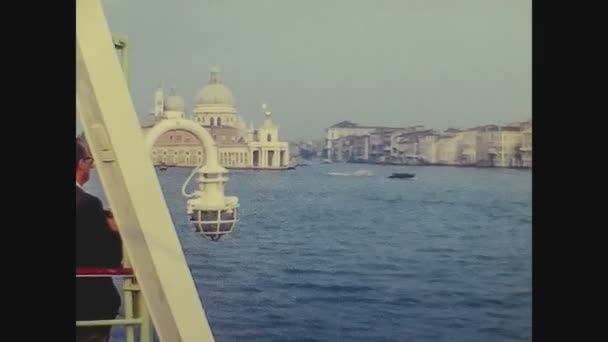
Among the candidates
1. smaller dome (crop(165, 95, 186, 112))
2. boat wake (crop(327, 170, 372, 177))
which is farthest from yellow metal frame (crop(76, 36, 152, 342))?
boat wake (crop(327, 170, 372, 177))

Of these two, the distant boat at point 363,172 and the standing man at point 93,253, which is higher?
the distant boat at point 363,172

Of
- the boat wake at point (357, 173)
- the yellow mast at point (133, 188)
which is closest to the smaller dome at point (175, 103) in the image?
the yellow mast at point (133, 188)

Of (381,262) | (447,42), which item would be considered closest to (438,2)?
(447,42)

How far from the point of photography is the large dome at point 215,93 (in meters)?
2.35

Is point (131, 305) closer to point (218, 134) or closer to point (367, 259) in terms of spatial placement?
point (218, 134)

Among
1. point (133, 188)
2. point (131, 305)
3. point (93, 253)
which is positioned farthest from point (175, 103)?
point (131, 305)

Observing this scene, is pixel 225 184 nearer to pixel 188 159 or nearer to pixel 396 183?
pixel 188 159

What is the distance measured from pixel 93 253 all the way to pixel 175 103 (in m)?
0.49

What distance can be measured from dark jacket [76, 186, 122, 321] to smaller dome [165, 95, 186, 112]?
342 mm

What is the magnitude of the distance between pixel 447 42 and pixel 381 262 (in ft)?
2.21

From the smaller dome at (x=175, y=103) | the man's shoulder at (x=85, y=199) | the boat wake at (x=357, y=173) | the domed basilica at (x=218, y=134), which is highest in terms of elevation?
the smaller dome at (x=175, y=103)

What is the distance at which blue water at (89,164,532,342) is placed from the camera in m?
2.34

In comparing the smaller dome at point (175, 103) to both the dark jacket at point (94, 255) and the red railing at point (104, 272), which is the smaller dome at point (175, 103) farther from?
the red railing at point (104, 272)

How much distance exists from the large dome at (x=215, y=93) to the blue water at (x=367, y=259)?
206 mm
